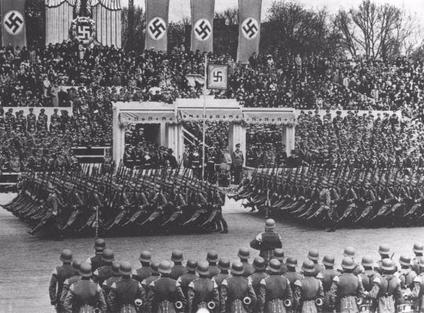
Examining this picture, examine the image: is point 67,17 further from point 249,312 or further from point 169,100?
point 249,312

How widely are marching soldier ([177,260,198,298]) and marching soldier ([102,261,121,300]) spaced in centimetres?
64

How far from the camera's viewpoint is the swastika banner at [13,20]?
20.1m

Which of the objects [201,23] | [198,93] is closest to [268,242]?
[201,23]

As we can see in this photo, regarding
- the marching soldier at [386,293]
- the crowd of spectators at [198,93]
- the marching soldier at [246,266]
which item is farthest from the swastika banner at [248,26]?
the marching soldier at [386,293]

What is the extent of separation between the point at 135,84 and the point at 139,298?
20.1 m

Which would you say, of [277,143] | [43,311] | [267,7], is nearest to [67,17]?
[277,143]

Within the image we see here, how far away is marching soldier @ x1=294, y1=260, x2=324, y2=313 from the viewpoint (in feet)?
26.1

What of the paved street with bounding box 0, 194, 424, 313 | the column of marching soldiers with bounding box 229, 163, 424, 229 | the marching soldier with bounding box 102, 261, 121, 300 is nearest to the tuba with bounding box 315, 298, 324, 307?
the marching soldier with bounding box 102, 261, 121, 300

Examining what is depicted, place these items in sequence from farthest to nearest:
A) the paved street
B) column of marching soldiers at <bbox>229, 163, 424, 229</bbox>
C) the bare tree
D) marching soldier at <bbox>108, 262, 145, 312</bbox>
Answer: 1. the bare tree
2. column of marching soldiers at <bbox>229, 163, 424, 229</bbox>
3. the paved street
4. marching soldier at <bbox>108, 262, 145, 312</bbox>

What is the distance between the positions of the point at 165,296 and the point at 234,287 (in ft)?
2.35

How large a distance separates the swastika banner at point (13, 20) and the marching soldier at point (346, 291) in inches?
571

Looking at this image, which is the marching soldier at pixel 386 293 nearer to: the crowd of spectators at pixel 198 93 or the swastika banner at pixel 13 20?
the swastika banner at pixel 13 20

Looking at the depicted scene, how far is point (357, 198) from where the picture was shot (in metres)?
16.5

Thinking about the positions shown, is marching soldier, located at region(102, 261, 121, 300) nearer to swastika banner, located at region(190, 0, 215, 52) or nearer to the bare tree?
swastika banner, located at region(190, 0, 215, 52)
